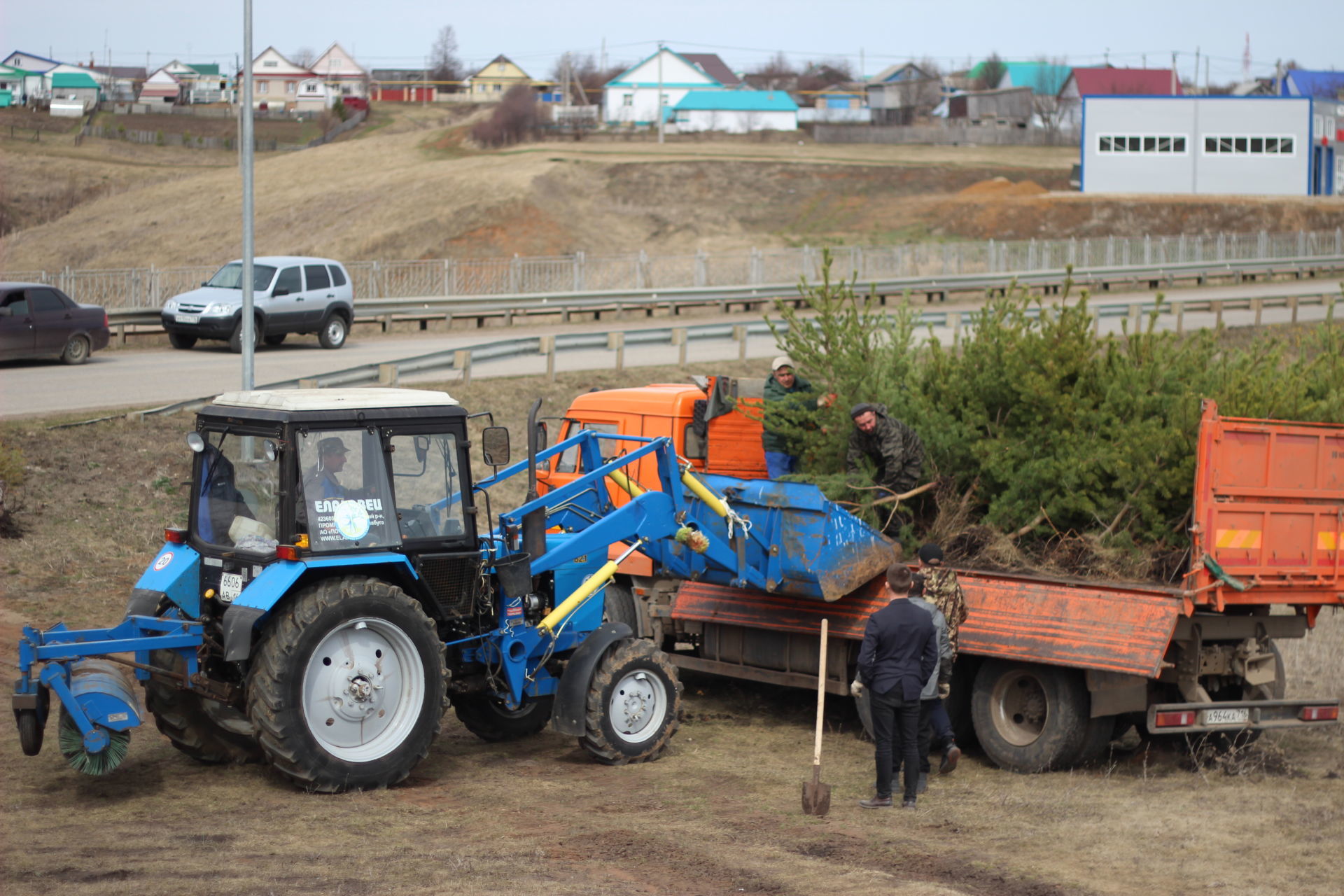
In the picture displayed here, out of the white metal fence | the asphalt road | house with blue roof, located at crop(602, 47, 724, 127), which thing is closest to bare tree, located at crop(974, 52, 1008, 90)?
house with blue roof, located at crop(602, 47, 724, 127)

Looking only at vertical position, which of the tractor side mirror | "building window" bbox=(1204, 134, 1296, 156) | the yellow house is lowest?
the tractor side mirror

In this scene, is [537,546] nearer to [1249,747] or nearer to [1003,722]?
[1003,722]

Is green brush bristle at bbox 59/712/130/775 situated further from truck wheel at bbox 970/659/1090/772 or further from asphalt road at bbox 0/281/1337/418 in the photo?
asphalt road at bbox 0/281/1337/418

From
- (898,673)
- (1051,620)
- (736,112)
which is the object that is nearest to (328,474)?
(898,673)

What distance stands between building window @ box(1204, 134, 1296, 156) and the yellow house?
80540 mm

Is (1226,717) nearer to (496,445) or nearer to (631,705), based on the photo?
(631,705)

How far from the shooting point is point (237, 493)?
834cm

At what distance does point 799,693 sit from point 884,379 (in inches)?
116

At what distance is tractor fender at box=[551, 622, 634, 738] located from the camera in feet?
29.6

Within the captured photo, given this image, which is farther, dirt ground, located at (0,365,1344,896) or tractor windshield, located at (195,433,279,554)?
tractor windshield, located at (195,433,279,554)

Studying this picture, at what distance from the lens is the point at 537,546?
896 centimetres

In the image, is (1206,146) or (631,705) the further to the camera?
(1206,146)

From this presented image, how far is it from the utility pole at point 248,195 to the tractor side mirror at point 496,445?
919cm

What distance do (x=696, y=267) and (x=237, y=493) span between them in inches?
1388
